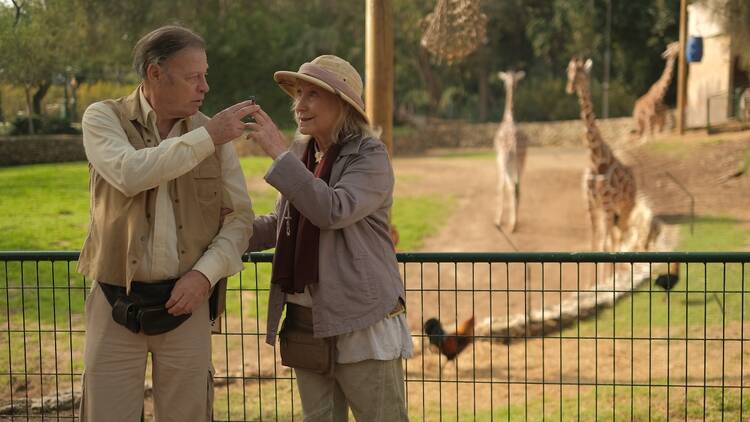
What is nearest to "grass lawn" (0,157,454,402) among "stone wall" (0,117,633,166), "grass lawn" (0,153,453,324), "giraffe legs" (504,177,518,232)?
"grass lawn" (0,153,453,324)

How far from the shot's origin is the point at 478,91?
144 ft

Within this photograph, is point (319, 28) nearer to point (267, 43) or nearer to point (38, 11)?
point (267, 43)

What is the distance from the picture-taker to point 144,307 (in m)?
2.81

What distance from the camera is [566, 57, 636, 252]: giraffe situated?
14148mm

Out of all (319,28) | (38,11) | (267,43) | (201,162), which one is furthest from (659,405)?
(319,28)

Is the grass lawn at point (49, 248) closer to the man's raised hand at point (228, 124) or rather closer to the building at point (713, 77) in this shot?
the man's raised hand at point (228, 124)

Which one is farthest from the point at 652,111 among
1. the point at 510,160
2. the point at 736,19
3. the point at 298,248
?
the point at 298,248

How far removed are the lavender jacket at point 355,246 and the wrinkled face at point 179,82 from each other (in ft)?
Answer: 1.07

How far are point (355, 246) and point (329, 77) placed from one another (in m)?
0.52

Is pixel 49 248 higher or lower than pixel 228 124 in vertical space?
lower

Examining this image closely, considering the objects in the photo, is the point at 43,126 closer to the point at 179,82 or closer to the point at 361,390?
the point at 179,82

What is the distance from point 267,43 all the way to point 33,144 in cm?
1760

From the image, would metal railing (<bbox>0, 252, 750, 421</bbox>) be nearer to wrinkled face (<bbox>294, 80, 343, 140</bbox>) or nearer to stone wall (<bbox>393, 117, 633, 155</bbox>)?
wrinkled face (<bbox>294, 80, 343, 140</bbox>)

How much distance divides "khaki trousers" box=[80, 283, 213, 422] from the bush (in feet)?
29.3
